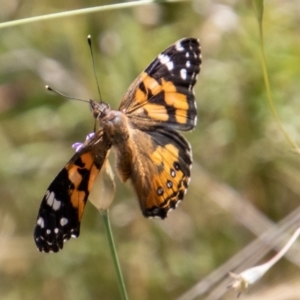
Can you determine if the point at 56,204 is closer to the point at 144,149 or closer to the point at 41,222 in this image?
the point at 41,222

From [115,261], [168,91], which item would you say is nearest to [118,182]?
[168,91]

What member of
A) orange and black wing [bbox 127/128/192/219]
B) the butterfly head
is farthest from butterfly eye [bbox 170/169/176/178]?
the butterfly head

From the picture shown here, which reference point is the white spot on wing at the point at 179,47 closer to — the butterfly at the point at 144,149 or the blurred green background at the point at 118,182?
the butterfly at the point at 144,149

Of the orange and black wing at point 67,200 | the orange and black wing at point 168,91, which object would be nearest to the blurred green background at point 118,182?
the orange and black wing at point 168,91

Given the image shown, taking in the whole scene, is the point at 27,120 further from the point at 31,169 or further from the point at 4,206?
the point at 4,206

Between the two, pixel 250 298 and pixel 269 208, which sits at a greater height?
pixel 269 208

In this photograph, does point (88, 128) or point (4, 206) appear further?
point (4, 206)

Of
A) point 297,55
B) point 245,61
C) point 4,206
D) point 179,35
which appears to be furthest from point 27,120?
point 297,55
